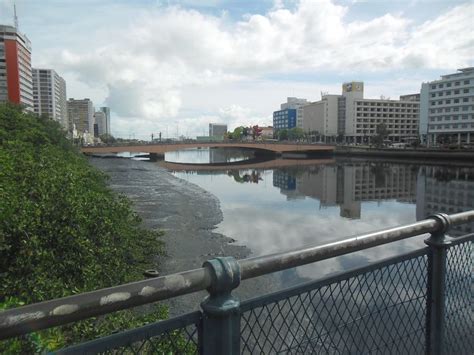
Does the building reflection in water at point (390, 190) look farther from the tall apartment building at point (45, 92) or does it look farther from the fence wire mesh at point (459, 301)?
the tall apartment building at point (45, 92)

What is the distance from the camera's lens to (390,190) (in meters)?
32.3

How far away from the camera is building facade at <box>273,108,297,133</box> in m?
157

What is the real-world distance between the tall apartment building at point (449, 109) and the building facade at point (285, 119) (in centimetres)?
7140

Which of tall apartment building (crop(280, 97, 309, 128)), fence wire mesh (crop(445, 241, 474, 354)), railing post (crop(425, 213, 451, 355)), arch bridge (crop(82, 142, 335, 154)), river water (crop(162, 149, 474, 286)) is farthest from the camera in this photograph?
tall apartment building (crop(280, 97, 309, 128))

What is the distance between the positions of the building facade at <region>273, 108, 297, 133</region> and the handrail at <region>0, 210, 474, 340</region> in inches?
6150

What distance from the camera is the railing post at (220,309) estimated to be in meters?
1.62

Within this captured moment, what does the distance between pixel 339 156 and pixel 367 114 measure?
3891 centimetres

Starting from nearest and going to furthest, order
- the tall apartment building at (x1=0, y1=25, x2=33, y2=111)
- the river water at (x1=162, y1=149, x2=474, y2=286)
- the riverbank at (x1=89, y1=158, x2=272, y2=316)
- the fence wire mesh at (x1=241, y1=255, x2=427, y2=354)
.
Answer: the fence wire mesh at (x1=241, y1=255, x2=427, y2=354) → the riverbank at (x1=89, y1=158, x2=272, y2=316) → the river water at (x1=162, y1=149, x2=474, y2=286) → the tall apartment building at (x1=0, y1=25, x2=33, y2=111)

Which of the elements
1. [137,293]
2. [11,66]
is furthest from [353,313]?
[11,66]

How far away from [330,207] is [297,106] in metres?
146

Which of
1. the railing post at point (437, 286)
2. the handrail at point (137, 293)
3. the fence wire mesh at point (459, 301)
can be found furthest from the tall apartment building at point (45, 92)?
the handrail at point (137, 293)

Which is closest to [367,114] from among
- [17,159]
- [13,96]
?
[13,96]

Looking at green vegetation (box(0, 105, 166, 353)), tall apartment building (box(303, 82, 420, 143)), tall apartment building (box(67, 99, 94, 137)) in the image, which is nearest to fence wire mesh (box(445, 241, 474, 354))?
green vegetation (box(0, 105, 166, 353))

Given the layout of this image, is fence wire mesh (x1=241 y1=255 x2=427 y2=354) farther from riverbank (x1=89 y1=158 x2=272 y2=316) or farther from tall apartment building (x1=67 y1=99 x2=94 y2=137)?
tall apartment building (x1=67 y1=99 x2=94 y2=137)
